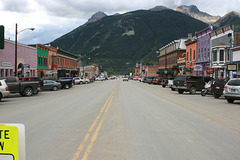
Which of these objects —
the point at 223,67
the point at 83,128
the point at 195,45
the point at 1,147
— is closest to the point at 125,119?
the point at 83,128

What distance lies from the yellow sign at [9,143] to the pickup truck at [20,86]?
21985 mm

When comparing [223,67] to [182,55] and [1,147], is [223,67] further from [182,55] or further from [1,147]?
[1,147]

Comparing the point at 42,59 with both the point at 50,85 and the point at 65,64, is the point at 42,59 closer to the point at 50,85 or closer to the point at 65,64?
the point at 65,64

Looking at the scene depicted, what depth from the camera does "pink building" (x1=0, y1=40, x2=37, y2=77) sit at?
36156 mm

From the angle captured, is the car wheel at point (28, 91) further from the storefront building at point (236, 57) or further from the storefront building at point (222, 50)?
the storefront building at point (222, 50)

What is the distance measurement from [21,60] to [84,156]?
4051 cm

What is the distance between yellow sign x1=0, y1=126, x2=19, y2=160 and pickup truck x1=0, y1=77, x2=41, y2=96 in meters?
22.0

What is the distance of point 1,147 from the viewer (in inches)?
104

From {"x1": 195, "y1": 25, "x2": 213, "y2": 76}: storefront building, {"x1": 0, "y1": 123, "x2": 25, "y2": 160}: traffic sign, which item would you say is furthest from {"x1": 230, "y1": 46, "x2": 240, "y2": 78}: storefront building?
{"x1": 0, "y1": 123, "x2": 25, "y2": 160}: traffic sign

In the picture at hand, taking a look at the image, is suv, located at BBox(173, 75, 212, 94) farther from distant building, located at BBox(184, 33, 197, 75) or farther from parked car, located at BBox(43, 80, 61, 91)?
distant building, located at BBox(184, 33, 197, 75)

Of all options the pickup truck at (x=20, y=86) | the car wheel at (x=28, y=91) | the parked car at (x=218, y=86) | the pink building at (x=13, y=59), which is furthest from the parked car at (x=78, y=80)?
the parked car at (x=218, y=86)

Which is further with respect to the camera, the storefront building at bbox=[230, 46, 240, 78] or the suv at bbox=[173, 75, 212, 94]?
the storefront building at bbox=[230, 46, 240, 78]

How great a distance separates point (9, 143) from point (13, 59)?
39878 millimetres

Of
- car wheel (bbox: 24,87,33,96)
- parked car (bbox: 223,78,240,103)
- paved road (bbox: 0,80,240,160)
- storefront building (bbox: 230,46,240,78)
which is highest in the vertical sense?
storefront building (bbox: 230,46,240,78)
